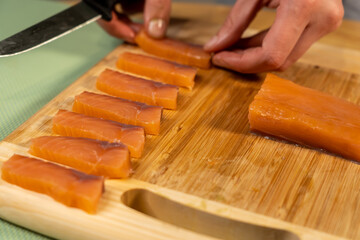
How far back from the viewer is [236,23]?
311cm

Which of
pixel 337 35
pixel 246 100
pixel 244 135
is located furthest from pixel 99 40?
pixel 337 35

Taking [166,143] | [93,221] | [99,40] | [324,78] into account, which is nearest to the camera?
[93,221]

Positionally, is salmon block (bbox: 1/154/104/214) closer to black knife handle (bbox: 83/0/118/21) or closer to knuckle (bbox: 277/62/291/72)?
black knife handle (bbox: 83/0/118/21)

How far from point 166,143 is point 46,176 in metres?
0.72

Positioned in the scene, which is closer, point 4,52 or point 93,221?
point 93,221

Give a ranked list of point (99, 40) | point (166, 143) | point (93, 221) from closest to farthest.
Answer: point (93, 221)
point (166, 143)
point (99, 40)

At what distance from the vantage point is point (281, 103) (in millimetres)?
2623

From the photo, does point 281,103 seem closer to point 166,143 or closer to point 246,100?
point 246,100

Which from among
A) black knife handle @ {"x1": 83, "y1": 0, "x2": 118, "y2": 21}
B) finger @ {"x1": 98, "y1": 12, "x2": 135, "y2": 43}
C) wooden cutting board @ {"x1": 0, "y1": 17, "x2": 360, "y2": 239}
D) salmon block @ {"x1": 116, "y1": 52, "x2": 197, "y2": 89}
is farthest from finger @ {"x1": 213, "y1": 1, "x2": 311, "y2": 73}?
black knife handle @ {"x1": 83, "y1": 0, "x2": 118, "y2": 21}

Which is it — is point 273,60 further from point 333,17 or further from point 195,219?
point 195,219

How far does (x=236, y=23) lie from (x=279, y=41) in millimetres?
413

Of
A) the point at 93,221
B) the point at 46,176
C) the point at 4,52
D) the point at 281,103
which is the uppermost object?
the point at 4,52

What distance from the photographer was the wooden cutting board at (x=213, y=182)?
6.72ft

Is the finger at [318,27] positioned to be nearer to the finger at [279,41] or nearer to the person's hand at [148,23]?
the finger at [279,41]
